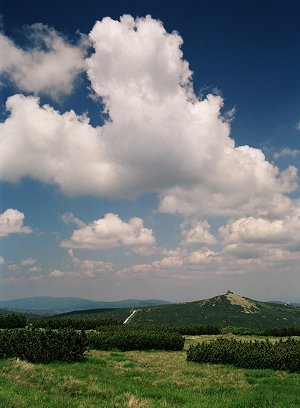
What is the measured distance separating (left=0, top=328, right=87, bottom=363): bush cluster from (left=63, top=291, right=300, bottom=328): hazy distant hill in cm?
7221

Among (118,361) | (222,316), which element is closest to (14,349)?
(118,361)

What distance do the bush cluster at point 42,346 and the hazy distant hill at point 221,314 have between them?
7221cm

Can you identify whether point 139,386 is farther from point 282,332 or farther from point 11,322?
point 282,332

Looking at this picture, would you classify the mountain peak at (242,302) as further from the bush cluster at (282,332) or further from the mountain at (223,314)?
the bush cluster at (282,332)

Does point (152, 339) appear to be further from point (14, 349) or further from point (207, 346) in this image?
point (14, 349)

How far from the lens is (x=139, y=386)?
15.5 metres

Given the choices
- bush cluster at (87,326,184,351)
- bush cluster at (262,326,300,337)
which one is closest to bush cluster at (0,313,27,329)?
bush cluster at (87,326,184,351)

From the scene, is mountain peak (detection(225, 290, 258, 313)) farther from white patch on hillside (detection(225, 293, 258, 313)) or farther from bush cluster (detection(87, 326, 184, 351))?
bush cluster (detection(87, 326, 184, 351))

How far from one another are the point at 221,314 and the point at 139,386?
286ft

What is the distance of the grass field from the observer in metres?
12.6

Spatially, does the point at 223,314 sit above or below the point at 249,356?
below

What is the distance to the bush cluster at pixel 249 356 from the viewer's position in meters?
21.7

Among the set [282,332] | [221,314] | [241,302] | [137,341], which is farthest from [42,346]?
[241,302]

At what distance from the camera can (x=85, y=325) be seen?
191ft
